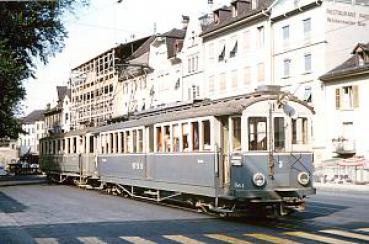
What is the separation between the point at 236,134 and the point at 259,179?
1347mm

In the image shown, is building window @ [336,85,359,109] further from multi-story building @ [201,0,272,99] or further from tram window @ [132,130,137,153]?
tram window @ [132,130,137,153]

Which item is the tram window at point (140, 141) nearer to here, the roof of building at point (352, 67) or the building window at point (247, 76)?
the roof of building at point (352, 67)

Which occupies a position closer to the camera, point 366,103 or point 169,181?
point 169,181

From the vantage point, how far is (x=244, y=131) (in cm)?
1488

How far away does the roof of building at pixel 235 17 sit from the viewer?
48.3m

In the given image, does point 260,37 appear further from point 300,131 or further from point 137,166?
point 300,131

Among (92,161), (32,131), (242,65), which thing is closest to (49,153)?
(92,161)

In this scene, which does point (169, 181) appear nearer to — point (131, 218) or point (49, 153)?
point (131, 218)

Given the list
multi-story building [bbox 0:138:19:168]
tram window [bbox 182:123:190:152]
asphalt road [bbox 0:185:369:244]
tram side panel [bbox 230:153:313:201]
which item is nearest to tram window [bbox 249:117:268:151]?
tram side panel [bbox 230:153:313:201]

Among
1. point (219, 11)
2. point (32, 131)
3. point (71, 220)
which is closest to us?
point (71, 220)

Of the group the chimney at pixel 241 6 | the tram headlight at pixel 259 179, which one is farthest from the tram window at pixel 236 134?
the chimney at pixel 241 6

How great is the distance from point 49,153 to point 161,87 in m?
25.2

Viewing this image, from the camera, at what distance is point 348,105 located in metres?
41.1

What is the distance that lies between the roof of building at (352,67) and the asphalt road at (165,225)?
21.9 m
